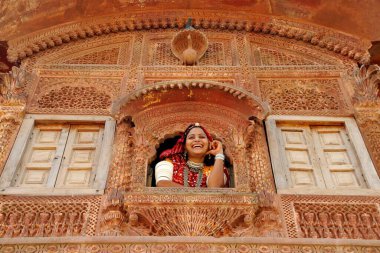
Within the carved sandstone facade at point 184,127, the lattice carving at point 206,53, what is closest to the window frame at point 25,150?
the carved sandstone facade at point 184,127

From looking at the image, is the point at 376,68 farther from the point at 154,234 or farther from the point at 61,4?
the point at 61,4

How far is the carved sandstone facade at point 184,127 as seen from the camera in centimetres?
519

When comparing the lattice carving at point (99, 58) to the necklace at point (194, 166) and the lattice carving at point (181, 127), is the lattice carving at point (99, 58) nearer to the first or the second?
the lattice carving at point (181, 127)

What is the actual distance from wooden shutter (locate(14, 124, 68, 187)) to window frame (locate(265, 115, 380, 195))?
2362 millimetres

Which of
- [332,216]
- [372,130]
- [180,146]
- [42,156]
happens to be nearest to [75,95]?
[42,156]

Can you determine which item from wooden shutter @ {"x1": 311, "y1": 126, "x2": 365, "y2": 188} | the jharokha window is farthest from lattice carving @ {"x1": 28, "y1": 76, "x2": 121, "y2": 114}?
wooden shutter @ {"x1": 311, "y1": 126, "x2": 365, "y2": 188}

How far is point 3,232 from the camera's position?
5.16m

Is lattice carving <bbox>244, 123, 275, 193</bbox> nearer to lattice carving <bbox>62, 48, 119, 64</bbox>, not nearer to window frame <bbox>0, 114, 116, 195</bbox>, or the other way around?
window frame <bbox>0, 114, 116, 195</bbox>

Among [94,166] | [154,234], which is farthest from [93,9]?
[154,234]

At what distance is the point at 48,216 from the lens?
17.5 feet

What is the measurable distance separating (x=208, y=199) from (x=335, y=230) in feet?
4.01

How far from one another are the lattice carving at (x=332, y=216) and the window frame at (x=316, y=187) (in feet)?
0.33

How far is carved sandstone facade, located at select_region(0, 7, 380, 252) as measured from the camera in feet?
17.0

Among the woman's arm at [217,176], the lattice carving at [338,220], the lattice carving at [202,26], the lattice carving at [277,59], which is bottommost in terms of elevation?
the lattice carving at [338,220]
